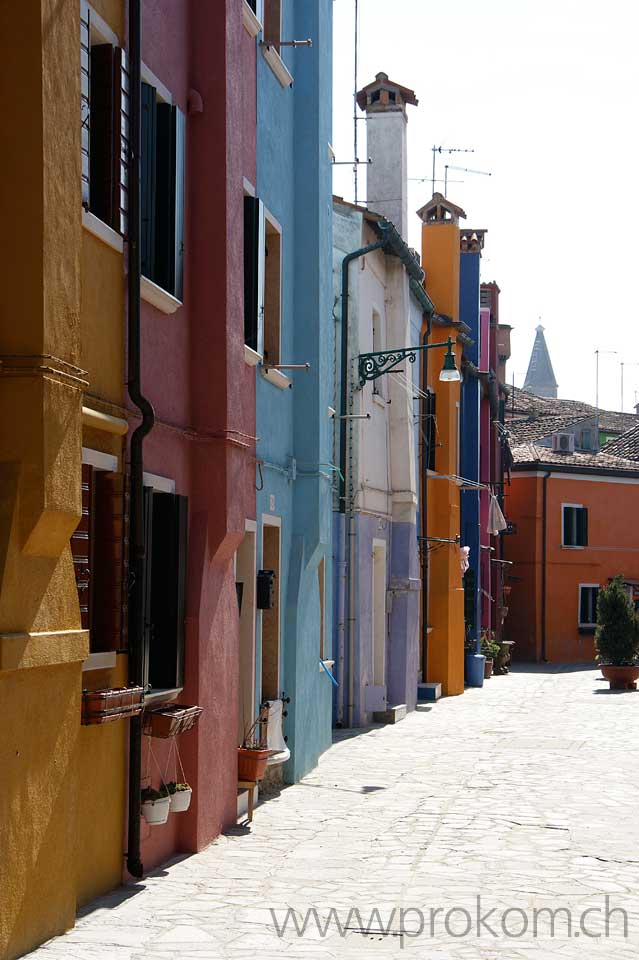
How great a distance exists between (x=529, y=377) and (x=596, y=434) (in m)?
70.8

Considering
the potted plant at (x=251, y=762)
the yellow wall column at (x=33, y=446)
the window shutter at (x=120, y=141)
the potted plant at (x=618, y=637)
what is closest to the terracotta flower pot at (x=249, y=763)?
the potted plant at (x=251, y=762)

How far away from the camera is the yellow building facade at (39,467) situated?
713cm

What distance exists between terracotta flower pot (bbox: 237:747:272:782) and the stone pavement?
1.46 feet

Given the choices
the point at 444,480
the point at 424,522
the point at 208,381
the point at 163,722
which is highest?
the point at 444,480

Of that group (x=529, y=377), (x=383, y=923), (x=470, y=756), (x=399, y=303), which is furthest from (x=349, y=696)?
(x=529, y=377)

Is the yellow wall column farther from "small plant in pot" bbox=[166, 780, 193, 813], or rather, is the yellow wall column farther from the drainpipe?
the drainpipe

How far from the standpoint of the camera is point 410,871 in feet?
33.2

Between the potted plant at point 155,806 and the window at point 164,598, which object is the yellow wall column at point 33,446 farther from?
the window at point 164,598

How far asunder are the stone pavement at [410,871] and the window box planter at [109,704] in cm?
112

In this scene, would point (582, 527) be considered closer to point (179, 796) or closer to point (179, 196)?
point (179, 196)

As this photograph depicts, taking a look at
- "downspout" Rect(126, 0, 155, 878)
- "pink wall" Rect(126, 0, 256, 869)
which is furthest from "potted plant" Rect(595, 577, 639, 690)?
"downspout" Rect(126, 0, 155, 878)

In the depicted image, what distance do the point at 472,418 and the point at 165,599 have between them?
80.7 ft

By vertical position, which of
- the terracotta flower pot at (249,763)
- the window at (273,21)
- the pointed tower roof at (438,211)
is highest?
the pointed tower roof at (438,211)

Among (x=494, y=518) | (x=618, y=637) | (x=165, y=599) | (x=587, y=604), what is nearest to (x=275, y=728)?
(x=165, y=599)
